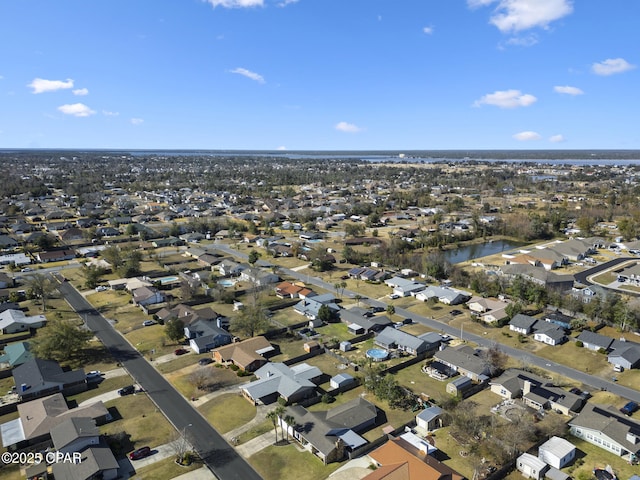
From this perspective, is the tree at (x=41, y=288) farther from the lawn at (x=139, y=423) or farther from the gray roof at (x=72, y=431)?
the gray roof at (x=72, y=431)

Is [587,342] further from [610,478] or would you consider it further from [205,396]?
[205,396]

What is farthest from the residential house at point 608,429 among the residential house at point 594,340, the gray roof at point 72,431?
the gray roof at point 72,431

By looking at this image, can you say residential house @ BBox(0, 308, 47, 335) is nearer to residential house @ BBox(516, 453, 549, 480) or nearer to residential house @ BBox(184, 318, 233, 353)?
residential house @ BBox(184, 318, 233, 353)

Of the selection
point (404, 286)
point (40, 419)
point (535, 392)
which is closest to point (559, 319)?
point (535, 392)

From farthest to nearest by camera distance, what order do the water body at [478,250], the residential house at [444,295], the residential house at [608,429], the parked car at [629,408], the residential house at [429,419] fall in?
the water body at [478,250] → the residential house at [444,295] → the parked car at [629,408] → the residential house at [429,419] → the residential house at [608,429]

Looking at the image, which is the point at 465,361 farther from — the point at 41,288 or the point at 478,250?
the point at 478,250

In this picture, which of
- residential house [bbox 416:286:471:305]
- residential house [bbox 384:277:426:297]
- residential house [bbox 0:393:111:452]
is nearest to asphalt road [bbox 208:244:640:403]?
residential house [bbox 384:277:426:297]
